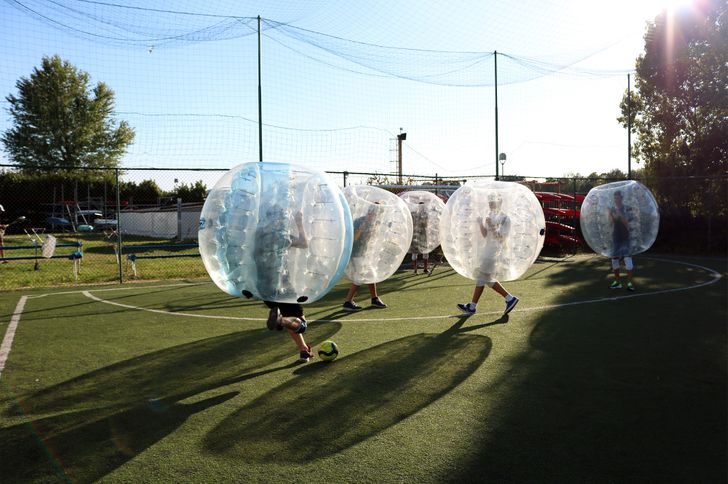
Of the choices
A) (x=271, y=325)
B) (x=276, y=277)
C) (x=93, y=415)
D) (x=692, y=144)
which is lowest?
(x=93, y=415)

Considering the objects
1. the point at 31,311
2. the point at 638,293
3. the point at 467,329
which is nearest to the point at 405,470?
the point at 467,329

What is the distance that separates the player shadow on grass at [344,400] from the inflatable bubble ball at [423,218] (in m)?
4.80

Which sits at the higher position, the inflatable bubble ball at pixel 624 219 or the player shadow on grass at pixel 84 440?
the inflatable bubble ball at pixel 624 219

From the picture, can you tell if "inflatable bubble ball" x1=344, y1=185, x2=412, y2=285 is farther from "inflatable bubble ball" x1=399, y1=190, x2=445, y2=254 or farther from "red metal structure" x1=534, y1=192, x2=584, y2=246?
"red metal structure" x1=534, y1=192, x2=584, y2=246

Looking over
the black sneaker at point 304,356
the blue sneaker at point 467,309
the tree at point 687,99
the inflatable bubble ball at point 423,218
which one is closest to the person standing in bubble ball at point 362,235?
the blue sneaker at point 467,309

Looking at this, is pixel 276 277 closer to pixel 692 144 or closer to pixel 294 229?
pixel 294 229

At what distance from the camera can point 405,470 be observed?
11.1 feet

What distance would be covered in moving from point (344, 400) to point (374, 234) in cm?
372

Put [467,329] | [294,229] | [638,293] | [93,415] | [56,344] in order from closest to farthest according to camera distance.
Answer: [93,415], [294,229], [56,344], [467,329], [638,293]

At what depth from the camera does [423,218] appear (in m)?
11.2

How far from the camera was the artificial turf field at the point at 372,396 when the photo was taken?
136 inches

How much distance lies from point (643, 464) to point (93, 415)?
13.8 ft

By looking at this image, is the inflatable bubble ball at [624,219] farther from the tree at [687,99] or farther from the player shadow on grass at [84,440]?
the tree at [687,99]

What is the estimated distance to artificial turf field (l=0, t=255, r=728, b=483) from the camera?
11.4 ft
